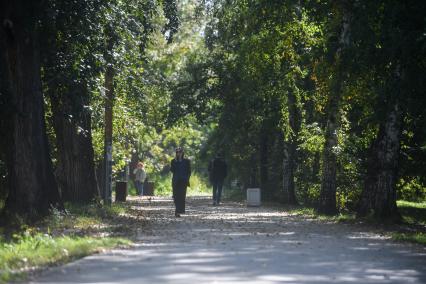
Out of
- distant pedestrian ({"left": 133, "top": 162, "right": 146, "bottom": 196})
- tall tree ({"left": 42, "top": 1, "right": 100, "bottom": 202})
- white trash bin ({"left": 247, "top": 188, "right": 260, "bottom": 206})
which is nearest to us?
tall tree ({"left": 42, "top": 1, "right": 100, "bottom": 202})

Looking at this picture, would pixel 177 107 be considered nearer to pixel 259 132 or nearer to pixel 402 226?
pixel 259 132

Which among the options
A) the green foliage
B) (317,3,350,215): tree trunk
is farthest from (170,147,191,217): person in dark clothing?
the green foliage

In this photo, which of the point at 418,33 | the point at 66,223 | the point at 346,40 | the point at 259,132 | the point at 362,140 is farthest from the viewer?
the point at 259,132

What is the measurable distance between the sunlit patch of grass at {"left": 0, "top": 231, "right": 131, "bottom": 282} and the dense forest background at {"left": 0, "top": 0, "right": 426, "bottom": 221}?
5000mm

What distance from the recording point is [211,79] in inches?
1805

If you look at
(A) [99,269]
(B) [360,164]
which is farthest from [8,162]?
(B) [360,164]

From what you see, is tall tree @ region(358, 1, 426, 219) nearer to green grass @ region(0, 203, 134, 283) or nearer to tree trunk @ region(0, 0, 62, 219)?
green grass @ region(0, 203, 134, 283)

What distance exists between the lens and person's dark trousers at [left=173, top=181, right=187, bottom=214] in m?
27.5

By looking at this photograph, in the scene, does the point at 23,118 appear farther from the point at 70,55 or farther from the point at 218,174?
the point at 218,174

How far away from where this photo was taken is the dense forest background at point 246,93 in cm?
2055

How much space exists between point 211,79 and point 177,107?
8.02 ft

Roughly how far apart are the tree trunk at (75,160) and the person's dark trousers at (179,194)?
9.77 ft

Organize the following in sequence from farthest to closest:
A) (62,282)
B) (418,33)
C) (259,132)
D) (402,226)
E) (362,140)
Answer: (259,132) < (362,140) < (402,226) < (418,33) < (62,282)

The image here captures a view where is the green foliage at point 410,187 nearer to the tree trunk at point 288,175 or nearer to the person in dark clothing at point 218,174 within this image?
the tree trunk at point 288,175
